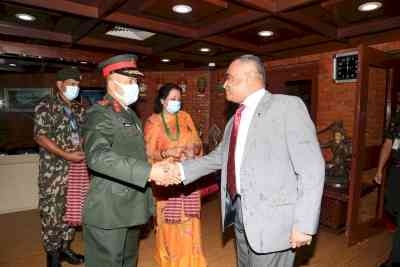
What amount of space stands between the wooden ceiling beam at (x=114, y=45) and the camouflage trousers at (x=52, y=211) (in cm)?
232

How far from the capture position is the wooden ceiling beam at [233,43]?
12.4 feet

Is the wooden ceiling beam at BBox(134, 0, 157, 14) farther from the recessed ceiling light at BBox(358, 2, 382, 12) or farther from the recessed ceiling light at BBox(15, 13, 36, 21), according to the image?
the recessed ceiling light at BBox(358, 2, 382, 12)

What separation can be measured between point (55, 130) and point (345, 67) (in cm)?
408

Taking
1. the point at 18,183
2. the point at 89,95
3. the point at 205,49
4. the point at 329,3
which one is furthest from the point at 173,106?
the point at 89,95

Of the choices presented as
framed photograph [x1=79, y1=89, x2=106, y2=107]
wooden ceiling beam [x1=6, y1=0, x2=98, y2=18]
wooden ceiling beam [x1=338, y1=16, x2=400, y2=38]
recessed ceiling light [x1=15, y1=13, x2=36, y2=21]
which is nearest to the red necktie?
wooden ceiling beam [x1=6, y1=0, x2=98, y2=18]

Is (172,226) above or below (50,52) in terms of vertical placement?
below

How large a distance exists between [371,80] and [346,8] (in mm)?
1649

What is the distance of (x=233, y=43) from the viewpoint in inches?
158

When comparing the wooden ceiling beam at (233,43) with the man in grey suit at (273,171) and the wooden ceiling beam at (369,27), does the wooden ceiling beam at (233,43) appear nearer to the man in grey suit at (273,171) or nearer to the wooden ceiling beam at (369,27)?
the wooden ceiling beam at (369,27)

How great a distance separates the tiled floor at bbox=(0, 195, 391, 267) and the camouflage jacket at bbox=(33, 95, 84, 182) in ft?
3.34

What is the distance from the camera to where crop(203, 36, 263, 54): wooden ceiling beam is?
378 cm

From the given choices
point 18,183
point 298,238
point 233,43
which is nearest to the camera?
point 298,238

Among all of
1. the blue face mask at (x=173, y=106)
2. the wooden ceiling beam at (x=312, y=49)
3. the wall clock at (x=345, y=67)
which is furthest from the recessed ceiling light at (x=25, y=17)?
the wall clock at (x=345, y=67)

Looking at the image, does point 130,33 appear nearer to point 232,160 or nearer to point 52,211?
point 52,211
